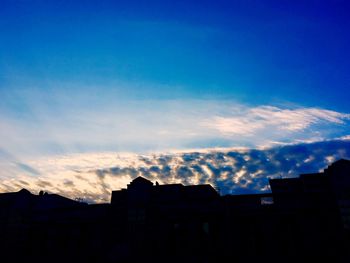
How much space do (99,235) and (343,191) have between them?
20.8 m

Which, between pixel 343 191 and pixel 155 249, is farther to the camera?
pixel 155 249

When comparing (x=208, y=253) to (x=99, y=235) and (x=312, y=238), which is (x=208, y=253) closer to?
(x=312, y=238)

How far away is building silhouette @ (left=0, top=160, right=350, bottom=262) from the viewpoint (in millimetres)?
21312

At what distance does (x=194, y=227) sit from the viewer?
23.6 meters

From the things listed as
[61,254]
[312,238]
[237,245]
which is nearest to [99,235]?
[61,254]

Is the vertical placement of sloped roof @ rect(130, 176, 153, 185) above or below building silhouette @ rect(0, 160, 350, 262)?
above

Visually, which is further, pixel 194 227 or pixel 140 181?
pixel 140 181

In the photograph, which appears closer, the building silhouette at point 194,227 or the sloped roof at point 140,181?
the building silhouette at point 194,227

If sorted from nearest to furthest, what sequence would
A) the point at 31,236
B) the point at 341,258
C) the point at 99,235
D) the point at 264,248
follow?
the point at 341,258
the point at 264,248
the point at 99,235
the point at 31,236

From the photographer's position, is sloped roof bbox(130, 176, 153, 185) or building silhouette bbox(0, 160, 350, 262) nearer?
building silhouette bbox(0, 160, 350, 262)

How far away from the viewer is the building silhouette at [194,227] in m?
21.3

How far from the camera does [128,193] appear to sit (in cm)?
2678

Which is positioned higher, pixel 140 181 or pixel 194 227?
pixel 140 181

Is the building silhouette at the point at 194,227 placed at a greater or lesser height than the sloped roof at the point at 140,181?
lesser
